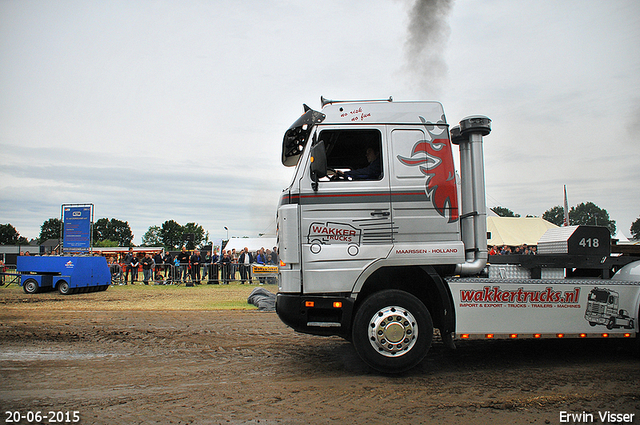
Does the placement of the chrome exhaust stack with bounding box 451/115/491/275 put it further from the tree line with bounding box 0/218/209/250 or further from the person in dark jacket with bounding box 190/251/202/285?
→ the tree line with bounding box 0/218/209/250

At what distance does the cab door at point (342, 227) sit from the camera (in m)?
5.16

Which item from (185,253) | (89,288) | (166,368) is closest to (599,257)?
(166,368)

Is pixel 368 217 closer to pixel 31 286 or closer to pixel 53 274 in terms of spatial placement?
pixel 53 274

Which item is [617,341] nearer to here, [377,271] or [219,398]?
[377,271]

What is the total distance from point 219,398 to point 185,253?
63.9 ft

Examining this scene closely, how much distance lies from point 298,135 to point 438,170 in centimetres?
197

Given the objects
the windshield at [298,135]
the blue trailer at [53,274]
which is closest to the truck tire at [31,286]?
the blue trailer at [53,274]

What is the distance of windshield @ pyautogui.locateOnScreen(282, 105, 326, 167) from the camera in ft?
18.1

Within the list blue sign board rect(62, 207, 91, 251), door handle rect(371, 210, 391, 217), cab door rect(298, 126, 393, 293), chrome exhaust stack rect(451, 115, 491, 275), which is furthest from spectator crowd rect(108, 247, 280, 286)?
door handle rect(371, 210, 391, 217)

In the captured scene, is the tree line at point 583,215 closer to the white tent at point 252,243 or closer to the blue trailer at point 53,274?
the white tent at point 252,243

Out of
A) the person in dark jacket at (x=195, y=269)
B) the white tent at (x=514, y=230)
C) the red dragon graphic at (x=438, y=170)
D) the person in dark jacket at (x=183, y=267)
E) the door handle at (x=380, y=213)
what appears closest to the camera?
the door handle at (x=380, y=213)

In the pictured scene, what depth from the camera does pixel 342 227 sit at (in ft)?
17.1

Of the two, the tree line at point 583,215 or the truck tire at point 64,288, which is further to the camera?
the tree line at point 583,215

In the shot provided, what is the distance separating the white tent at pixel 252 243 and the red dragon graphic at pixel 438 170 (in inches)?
1359
